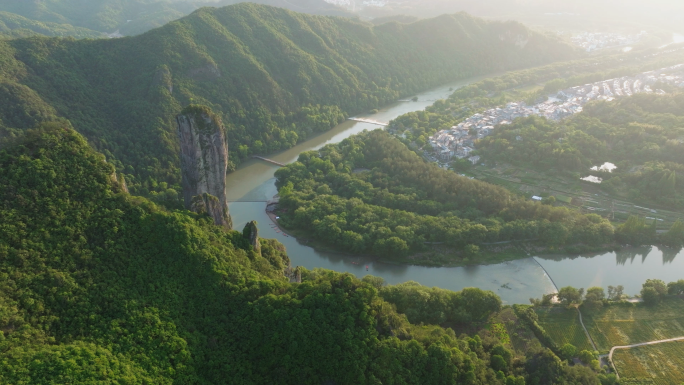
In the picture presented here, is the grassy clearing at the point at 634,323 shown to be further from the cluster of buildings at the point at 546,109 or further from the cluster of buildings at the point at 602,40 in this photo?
the cluster of buildings at the point at 602,40

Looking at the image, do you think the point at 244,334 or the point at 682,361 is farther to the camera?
the point at 682,361

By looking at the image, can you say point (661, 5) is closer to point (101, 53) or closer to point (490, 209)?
point (490, 209)

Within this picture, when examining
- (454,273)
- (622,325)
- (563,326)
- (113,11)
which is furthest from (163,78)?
(113,11)

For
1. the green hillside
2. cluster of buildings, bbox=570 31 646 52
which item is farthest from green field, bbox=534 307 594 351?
the green hillside

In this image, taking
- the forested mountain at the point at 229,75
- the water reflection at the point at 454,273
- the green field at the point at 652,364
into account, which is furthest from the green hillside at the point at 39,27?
the green field at the point at 652,364

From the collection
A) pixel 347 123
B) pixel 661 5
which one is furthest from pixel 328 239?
pixel 661 5

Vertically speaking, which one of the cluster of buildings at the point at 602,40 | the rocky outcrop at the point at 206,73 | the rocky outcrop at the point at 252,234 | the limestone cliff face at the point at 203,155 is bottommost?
the cluster of buildings at the point at 602,40
